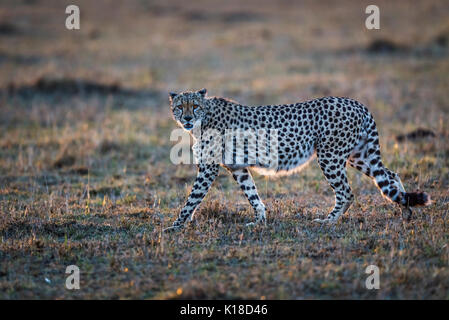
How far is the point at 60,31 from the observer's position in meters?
25.7

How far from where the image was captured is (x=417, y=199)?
670cm

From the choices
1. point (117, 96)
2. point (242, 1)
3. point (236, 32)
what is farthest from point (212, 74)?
point (242, 1)

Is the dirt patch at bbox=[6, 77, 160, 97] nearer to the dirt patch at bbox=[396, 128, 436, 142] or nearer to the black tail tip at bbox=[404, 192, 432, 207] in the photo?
the dirt patch at bbox=[396, 128, 436, 142]

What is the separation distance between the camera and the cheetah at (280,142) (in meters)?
7.09

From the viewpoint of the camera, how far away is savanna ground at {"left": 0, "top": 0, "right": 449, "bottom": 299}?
18.3 ft

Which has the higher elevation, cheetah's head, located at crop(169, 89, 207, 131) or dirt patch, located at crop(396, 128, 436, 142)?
cheetah's head, located at crop(169, 89, 207, 131)

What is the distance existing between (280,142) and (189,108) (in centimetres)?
120

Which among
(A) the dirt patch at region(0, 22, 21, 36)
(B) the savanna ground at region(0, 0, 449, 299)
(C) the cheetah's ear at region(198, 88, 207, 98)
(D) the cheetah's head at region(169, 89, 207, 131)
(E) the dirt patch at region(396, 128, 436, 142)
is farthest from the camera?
(A) the dirt patch at region(0, 22, 21, 36)

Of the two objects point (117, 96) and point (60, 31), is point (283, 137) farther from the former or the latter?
point (60, 31)

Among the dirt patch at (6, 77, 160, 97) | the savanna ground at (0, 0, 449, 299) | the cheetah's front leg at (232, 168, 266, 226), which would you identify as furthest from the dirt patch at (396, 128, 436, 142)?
the dirt patch at (6, 77, 160, 97)

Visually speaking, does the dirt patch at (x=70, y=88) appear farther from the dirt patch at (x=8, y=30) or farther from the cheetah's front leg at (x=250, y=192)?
the dirt patch at (x=8, y=30)

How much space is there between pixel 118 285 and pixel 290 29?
21.4 m

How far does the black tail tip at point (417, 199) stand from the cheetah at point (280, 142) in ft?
0.59

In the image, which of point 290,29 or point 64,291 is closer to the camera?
point 64,291
